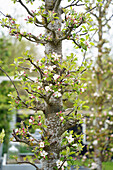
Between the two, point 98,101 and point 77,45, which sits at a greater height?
point 98,101

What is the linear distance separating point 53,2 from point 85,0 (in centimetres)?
21

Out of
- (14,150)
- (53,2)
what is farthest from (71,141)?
(14,150)

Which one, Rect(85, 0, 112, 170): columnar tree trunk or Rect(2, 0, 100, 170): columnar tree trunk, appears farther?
Rect(85, 0, 112, 170): columnar tree trunk

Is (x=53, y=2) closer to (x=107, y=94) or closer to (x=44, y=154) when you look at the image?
(x=44, y=154)

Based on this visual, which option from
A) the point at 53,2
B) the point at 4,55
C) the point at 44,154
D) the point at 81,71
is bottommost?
the point at 44,154

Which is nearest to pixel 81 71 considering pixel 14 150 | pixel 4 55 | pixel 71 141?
pixel 71 141

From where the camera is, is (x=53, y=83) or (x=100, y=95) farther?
(x=100, y=95)

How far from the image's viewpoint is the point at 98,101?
3883 mm

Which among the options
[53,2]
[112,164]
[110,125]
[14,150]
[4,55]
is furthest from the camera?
[4,55]

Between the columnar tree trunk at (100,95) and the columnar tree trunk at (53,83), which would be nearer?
the columnar tree trunk at (53,83)

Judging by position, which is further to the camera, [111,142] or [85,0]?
[111,142]

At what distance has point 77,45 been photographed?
125 cm

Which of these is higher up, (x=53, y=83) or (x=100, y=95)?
(x=100, y=95)

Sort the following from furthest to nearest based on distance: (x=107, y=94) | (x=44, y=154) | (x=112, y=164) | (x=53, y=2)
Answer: (x=112, y=164), (x=107, y=94), (x=53, y=2), (x=44, y=154)
